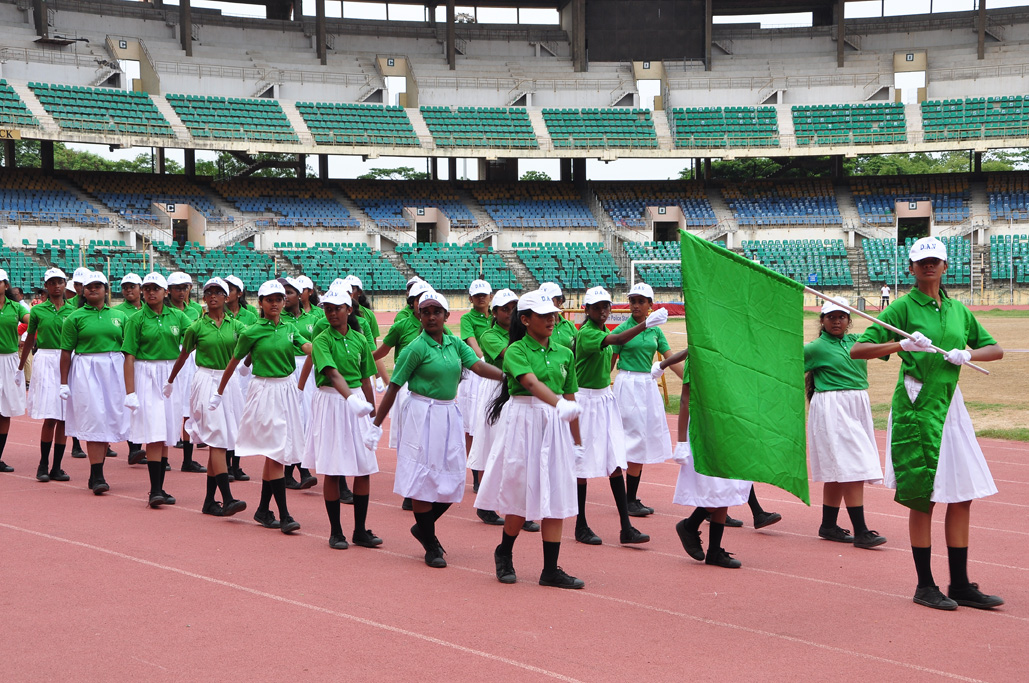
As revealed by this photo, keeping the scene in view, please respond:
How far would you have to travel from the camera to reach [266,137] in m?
45.7

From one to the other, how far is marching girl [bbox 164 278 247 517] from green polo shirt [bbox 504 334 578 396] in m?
3.50

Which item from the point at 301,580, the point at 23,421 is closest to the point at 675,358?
the point at 301,580

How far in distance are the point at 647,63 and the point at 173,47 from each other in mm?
23952

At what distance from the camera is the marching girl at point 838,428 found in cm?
797

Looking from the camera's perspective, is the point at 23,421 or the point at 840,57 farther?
the point at 840,57

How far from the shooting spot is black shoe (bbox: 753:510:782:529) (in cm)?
830

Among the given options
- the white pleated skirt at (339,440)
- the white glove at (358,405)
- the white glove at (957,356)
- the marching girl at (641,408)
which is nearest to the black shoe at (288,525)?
the white pleated skirt at (339,440)

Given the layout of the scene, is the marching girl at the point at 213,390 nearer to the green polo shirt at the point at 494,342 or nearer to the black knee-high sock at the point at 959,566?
the green polo shirt at the point at 494,342

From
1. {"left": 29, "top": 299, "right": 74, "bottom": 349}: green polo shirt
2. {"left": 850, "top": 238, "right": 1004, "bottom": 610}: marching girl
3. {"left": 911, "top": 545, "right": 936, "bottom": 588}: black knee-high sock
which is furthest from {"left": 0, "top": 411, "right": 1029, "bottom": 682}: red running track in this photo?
{"left": 29, "top": 299, "right": 74, "bottom": 349}: green polo shirt

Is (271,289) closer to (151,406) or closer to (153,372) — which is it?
(151,406)

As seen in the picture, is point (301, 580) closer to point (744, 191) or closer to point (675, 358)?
point (675, 358)

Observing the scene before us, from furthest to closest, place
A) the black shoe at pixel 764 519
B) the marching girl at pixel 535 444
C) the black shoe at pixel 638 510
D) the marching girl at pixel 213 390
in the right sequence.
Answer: the black shoe at pixel 638 510 < the marching girl at pixel 213 390 < the black shoe at pixel 764 519 < the marching girl at pixel 535 444

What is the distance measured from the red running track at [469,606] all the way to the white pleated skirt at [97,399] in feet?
3.67

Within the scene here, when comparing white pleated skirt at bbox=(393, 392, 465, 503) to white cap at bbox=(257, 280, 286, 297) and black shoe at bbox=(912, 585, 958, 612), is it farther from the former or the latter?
black shoe at bbox=(912, 585, 958, 612)
